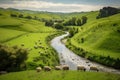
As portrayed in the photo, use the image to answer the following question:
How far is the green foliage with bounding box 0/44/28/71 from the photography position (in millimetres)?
62062

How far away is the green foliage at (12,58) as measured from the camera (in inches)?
2443

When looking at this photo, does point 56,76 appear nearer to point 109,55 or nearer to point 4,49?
point 4,49

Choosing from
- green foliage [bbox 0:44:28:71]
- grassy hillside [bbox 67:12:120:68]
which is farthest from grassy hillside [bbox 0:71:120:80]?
grassy hillside [bbox 67:12:120:68]

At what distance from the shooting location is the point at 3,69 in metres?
62.6

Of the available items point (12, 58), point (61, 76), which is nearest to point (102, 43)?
point (12, 58)

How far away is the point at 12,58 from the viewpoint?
62781 mm

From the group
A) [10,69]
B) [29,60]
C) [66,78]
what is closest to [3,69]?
[10,69]

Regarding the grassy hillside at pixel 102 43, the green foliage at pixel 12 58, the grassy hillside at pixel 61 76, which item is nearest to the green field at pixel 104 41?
the grassy hillside at pixel 102 43

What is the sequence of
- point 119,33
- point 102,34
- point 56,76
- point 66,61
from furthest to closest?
1. point 102,34
2. point 119,33
3. point 66,61
4. point 56,76

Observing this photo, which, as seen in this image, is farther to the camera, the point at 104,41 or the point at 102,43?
the point at 104,41

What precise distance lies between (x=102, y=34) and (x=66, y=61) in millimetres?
39177

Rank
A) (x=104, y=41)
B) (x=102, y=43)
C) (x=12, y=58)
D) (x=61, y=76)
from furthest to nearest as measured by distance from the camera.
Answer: (x=104, y=41) < (x=102, y=43) < (x=12, y=58) < (x=61, y=76)

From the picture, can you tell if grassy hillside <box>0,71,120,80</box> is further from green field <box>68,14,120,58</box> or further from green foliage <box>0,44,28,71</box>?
green field <box>68,14,120,58</box>

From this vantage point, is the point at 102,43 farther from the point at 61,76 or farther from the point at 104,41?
the point at 61,76
